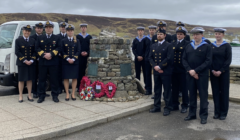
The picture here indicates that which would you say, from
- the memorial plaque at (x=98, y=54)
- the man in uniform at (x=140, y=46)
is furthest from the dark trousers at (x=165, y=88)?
the man in uniform at (x=140, y=46)

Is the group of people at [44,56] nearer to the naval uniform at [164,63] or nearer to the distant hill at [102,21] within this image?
the naval uniform at [164,63]

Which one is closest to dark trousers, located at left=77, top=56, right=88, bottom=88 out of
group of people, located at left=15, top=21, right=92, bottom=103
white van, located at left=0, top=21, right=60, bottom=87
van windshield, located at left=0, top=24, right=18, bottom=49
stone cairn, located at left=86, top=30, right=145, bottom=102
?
stone cairn, located at left=86, top=30, right=145, bottom=102

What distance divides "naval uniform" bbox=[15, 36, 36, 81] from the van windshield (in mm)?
1098

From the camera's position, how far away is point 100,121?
5.10m

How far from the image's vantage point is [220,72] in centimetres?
525

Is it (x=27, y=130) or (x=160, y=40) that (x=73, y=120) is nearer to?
(x=27, y=130)

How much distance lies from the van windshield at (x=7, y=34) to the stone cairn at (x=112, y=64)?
2.45 m

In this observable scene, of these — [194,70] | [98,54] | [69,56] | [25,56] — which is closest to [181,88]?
[194,70]

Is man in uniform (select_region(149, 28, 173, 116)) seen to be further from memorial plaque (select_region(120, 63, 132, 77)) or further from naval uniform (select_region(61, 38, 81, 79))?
naval uniform (select_region(61, 38, 81, 79))

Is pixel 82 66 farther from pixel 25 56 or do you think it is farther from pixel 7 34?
pixel 7 34

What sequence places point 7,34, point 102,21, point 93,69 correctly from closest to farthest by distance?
point 93,69 → point 7,34 → point 102,21

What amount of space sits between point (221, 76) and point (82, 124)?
3.26 metres

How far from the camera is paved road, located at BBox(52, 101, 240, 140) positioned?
14.4 ft

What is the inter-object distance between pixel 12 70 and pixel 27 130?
3.23 meters
